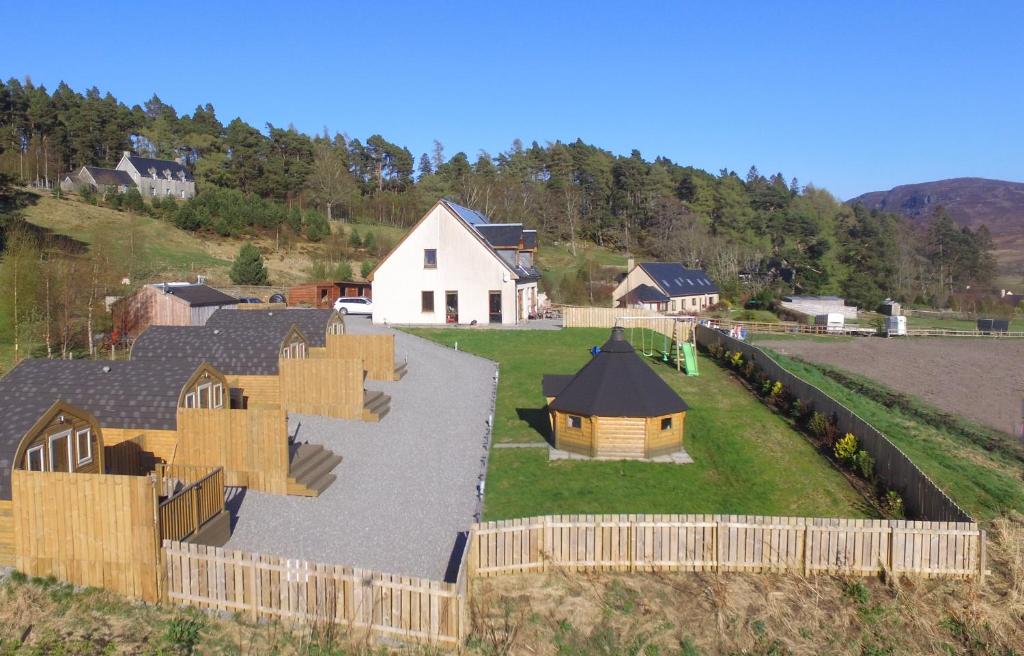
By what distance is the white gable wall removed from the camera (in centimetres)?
4169

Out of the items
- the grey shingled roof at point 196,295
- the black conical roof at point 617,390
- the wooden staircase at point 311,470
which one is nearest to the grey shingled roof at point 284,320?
the grey shingled roof at point 196,295

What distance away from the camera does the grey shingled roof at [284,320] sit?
26.3m

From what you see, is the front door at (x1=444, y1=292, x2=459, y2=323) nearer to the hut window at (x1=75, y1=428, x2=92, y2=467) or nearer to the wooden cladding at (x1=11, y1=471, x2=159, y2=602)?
Result: the hut window at (x1=75, y1=428, x2=92, y2=467)

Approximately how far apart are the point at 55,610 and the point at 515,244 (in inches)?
1379

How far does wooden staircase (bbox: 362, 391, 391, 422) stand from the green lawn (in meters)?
3.53

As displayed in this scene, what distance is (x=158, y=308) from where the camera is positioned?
112ft

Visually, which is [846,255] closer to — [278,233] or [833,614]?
[278,233]

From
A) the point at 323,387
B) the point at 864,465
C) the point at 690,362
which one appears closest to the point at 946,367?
the point at 690,362

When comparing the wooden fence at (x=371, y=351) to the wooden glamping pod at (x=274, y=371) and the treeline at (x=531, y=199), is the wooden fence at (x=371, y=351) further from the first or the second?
the treeline at (x=531, y=199)

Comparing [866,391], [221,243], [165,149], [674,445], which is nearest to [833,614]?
[674,445]

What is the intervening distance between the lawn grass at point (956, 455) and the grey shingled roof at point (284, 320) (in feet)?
62.5

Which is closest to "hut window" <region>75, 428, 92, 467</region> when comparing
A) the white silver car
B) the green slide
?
the green slide

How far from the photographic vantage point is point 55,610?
10.0 metres

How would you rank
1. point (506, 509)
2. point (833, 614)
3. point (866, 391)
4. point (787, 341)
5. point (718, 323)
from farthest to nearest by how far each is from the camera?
point (718, 323) → point (787, 341) → point (866, 391) → point (506, 509) → point (833, 614)
